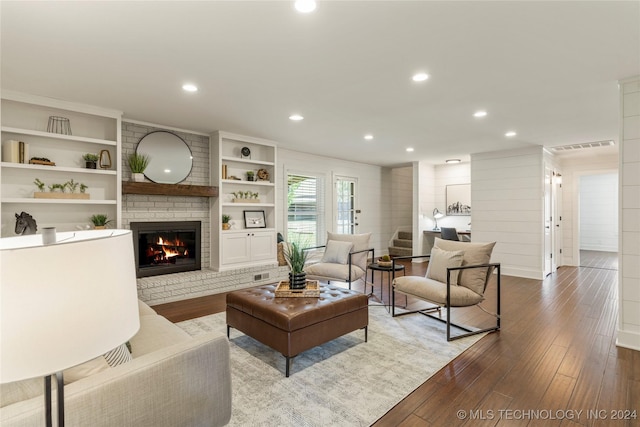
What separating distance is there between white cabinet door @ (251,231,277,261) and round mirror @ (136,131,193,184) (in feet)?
4.85

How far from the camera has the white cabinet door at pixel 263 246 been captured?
17.5ft

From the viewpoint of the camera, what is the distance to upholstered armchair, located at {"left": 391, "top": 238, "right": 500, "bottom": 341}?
10.1 ft

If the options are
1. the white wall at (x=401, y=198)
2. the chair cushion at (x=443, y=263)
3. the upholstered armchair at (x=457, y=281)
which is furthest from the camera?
the white wall at (x=401, y=198)

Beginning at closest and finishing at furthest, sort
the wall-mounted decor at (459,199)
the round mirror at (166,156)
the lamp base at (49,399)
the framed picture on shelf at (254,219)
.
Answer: the lamp base at (49,399) → the round mirror at (166,156) → the framed picture on shelf at (254,219) → the wall-mounted decor at (459,199)

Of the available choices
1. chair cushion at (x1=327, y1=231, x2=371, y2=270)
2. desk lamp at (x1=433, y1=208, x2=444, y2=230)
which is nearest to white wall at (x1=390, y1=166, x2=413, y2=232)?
desk lamp at (x1=433, y1=208, x2=444, y2=230)

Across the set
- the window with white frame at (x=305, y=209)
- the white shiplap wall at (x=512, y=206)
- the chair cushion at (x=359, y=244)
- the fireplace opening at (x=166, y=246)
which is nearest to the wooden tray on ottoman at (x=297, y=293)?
the chair cushion at (x=359, y=244)

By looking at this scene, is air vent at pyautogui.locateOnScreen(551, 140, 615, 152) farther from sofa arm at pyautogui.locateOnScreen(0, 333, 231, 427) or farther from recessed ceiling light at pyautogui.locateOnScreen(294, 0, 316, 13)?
sofa arm at pyautogui.locateOnScreen(0, 333, 231, 427)

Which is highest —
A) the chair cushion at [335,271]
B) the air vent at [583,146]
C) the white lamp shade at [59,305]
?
the air vent at [583,146]

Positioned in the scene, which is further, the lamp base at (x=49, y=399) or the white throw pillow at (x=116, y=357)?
the white throw pillow at (x=116, y=357)

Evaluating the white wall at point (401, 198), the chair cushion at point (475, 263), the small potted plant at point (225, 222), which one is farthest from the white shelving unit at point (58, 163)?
the white wall at point (401, 198)

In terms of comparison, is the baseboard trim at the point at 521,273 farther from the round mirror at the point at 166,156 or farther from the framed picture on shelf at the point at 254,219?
the round mirror at the point at 166,156

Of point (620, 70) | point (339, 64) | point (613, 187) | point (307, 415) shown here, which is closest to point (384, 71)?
point (339, 64)

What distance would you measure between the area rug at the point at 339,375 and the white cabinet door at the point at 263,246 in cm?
202

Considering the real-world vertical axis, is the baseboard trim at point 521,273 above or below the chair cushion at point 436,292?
below
